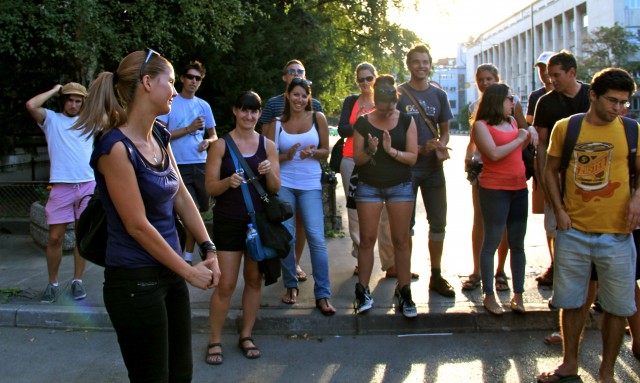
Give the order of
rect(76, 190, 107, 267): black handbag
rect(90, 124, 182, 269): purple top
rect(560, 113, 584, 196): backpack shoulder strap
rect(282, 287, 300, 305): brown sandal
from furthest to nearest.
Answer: rect(282, 287, 300, 305): brown sandal, rect(560, 113, 584, 196): backpack shoulder strap, rect(76, 190, 107, 267): black handbag, rect(90, 124, 182, 269): purple top

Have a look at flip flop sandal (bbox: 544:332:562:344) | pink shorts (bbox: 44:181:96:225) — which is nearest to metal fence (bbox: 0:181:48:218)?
pink shorts (bbox: 44:181:96:225)

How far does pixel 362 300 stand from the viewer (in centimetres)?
496

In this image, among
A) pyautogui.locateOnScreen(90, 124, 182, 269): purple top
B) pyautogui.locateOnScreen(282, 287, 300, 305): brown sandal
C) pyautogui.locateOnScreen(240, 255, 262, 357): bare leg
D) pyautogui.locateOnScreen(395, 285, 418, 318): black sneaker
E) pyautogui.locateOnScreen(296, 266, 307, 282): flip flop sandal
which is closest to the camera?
Result: pyautogui.locateOnScreen(90, 124, 182, 269): purple top

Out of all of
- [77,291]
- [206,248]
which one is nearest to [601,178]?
[206,248]

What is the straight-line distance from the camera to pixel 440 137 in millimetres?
5617

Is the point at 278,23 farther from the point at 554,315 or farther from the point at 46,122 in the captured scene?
the point at 554,315

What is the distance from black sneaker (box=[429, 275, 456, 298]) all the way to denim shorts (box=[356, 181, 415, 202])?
1.01 m

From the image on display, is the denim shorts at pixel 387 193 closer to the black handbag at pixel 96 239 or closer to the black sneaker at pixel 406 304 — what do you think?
the black sneaker at pixel 406 304

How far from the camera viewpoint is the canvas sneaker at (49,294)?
542 cm

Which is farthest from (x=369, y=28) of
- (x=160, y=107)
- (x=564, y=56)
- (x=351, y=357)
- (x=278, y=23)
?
(x=160, y=107)

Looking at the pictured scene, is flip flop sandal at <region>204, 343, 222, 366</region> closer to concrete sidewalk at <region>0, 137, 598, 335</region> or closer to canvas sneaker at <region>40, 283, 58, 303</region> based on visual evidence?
concrete sidewalk at <region>0, 137, 598, 335</region>

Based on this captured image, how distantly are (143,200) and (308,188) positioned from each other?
268 centimetres

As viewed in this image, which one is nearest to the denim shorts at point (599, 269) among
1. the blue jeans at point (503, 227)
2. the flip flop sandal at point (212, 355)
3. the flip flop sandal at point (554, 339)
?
the flip flop sandal at point (554, 339)

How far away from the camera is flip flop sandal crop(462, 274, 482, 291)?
5.54m
